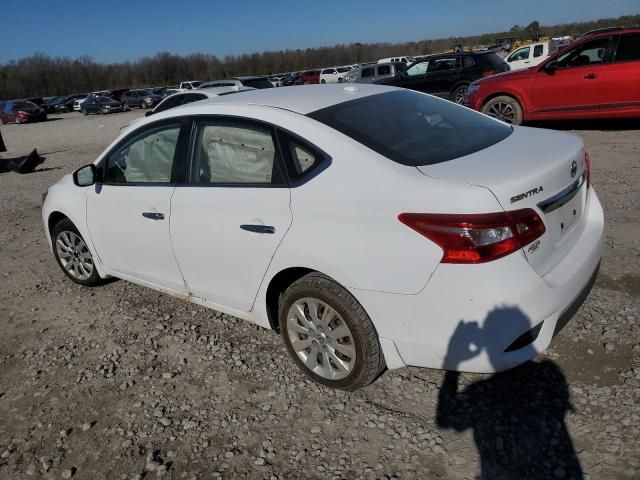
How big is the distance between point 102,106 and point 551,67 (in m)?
33.6

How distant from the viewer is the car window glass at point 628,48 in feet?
27.9

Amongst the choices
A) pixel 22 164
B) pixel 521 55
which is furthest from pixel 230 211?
pixel 521 55

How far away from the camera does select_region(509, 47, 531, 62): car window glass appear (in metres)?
22.6

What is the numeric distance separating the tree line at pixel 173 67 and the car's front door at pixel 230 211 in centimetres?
8426

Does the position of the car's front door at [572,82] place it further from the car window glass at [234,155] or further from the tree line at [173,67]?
the tree line at [173,67]

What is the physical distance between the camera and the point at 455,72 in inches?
572

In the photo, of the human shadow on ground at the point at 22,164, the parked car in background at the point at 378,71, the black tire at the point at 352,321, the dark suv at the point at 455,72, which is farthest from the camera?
the parked car in background at the point at 378,71

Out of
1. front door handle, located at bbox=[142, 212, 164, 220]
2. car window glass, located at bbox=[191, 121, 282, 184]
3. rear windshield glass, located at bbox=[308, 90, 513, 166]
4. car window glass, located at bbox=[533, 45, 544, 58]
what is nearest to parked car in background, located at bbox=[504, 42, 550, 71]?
car window glass, located at bbox=[533, 45, 544, 58]

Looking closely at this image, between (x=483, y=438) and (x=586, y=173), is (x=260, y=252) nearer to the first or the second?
(x=483, y=438)

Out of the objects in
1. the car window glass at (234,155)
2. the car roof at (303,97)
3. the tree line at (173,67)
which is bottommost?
the tree line at (173,67)

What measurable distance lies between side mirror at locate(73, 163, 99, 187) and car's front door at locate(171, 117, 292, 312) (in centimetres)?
109

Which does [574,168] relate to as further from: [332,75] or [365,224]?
[332,75]

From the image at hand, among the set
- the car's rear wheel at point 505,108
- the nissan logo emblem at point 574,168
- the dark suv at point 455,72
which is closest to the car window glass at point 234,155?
the nissan logo emblem at point 574,168

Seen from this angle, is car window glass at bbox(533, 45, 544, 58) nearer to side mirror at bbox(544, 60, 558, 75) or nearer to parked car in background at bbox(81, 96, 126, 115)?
side mirror at bbox(544, 60, 558, 75)
